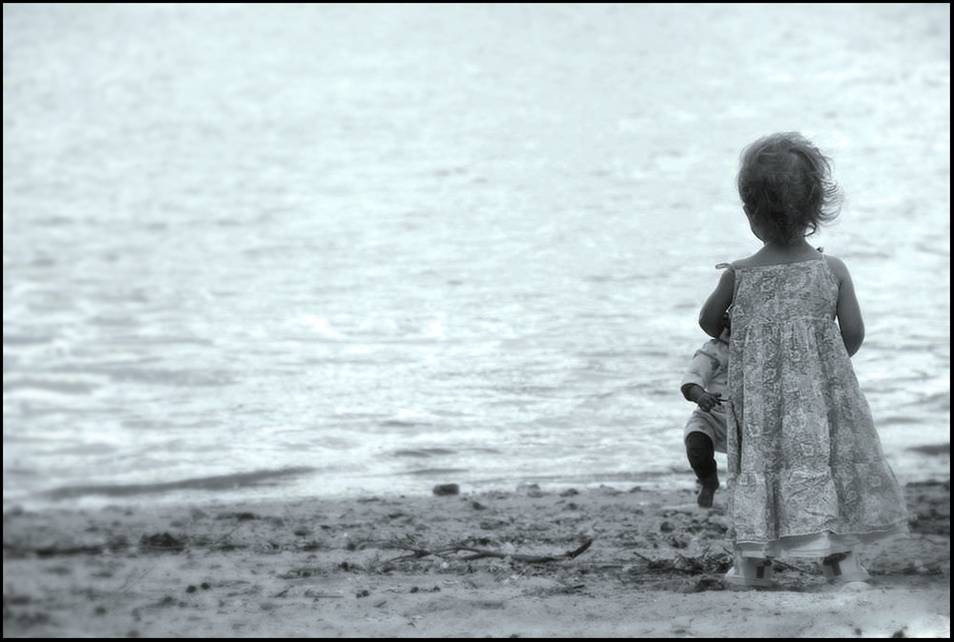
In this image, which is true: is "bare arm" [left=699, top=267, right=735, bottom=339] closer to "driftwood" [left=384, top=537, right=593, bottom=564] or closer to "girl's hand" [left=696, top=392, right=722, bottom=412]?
"girl's hand" [left=696, top=392, right=722, bottom=412]

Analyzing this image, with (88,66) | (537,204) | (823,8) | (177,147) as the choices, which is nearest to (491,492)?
(537,204)

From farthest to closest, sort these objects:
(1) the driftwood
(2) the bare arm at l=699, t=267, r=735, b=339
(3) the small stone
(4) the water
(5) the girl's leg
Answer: (4) the water → (3) the small stone → (1) the driftwood → (5) the girl's leg → (2) the bare arm at l=699, t=267, r=735, b=339

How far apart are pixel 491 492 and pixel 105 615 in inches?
109

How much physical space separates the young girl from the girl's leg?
16 centimetres

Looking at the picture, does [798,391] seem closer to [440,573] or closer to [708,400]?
[708,400]

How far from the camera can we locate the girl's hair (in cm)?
451

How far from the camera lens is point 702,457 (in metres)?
4.75

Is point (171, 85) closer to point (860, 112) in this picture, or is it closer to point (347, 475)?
point (860, 112)

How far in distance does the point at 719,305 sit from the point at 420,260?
8333 millimetres

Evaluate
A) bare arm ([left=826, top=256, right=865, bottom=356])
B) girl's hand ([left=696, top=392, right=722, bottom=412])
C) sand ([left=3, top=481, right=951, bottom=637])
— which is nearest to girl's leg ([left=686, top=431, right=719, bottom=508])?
girl's hand ([left=696, top=392, right=722, bottom=412])

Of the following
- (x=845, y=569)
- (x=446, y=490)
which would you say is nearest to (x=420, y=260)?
(x=446, y=490)

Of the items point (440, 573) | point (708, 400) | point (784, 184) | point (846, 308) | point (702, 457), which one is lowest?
point (440, 573)

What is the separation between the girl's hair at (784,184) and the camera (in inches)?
177

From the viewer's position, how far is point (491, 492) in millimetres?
6609
